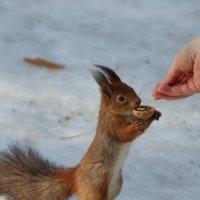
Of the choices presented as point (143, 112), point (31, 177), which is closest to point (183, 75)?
point (143, 112)

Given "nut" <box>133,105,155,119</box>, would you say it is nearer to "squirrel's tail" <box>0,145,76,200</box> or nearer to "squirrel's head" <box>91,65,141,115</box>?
"squirrel's head" <box>91,65,141,115</box>

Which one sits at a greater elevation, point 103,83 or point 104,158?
point 103,83

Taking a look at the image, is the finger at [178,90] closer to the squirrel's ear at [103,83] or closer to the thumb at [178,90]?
the thumb at [178,90]

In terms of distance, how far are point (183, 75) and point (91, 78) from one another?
0.87 meters

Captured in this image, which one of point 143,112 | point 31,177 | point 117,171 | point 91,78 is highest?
point 143,112

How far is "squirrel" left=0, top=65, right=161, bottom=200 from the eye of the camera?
6.73 feet

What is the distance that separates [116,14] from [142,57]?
1.77 ft

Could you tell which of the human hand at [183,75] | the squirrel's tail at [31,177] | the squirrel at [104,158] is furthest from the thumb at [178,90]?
the squirrel's tail at [31,177]

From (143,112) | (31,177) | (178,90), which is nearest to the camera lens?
(143,112)

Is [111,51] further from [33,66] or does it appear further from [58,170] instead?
[58,170]

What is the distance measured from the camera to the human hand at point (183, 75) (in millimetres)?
2391

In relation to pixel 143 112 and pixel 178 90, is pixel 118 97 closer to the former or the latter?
pixel 143 112

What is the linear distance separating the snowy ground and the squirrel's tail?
0.32m

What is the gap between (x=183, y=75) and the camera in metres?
2.49
